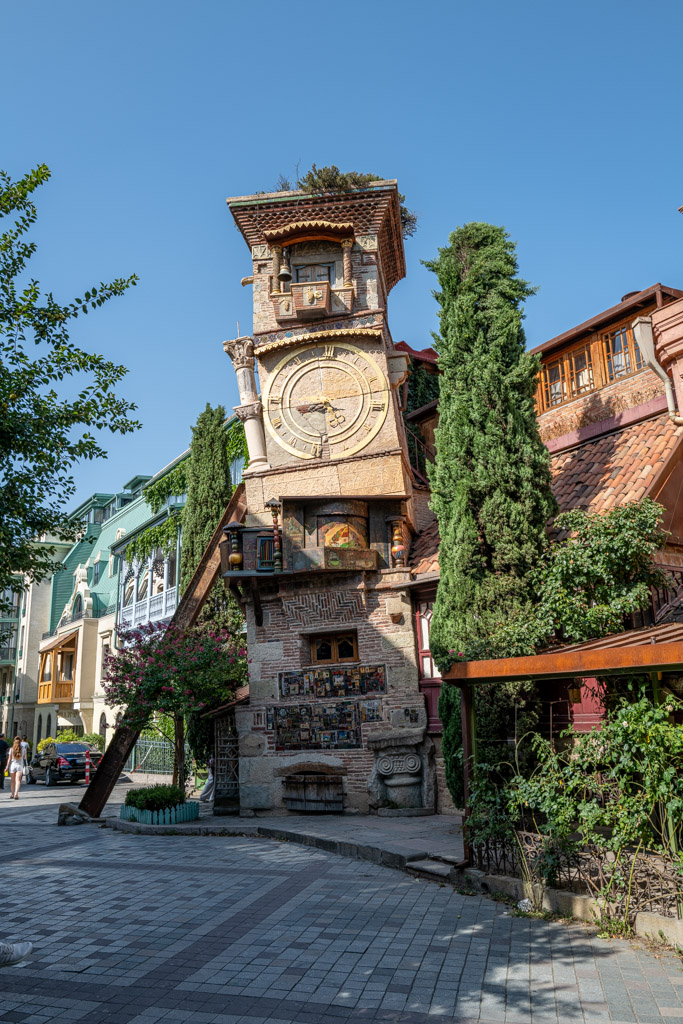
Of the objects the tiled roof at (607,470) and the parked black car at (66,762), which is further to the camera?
the parked black car at (66,762)

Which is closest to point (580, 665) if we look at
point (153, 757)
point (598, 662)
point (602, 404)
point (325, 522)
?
point (598, 662)

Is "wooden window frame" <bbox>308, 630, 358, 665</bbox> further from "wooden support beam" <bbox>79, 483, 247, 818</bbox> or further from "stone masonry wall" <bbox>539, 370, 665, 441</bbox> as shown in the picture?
"stone masonry wall" <bbox>539, 370, 665, 441</bbox>

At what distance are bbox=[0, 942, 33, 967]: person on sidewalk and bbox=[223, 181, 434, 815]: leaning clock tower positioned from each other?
8.67 metres

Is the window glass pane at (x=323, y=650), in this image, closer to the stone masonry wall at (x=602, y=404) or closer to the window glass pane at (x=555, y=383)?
the stone masonry wall at (x=602, y=404)

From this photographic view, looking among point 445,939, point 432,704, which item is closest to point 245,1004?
point 445,939

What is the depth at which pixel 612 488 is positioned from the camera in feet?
43.2

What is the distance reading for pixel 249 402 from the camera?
17219 millimetres

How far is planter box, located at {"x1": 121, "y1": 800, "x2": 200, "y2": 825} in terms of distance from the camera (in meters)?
14.0

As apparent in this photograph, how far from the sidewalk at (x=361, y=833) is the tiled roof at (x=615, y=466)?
5765mm

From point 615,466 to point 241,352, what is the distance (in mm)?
8614

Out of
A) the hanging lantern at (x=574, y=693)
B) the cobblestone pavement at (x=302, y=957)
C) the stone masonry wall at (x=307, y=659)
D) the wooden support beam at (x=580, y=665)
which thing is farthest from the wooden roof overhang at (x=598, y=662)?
the stone masonry wall at (x=307, y=659)

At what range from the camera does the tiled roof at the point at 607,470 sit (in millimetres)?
12805

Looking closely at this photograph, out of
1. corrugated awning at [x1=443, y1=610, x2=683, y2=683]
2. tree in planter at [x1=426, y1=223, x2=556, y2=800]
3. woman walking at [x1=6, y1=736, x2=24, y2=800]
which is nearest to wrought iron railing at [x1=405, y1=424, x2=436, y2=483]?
tree in planter at [x1=426, y1=223, x2=556, y2=800]

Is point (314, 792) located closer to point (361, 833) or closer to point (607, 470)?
point (361, 833)
